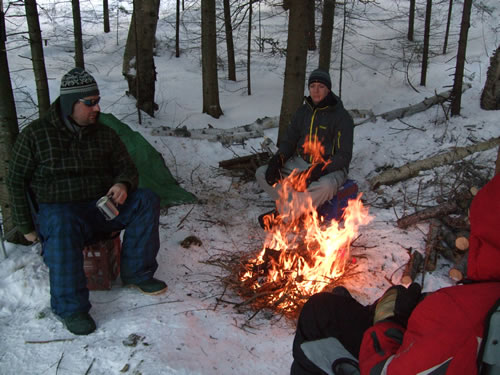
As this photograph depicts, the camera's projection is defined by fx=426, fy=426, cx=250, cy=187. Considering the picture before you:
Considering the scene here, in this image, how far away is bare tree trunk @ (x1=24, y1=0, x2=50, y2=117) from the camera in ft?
13.9

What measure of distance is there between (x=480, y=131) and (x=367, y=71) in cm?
717

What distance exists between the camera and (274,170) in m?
5.20

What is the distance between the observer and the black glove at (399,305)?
1965 mm

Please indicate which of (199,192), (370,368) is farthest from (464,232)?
(199,192)

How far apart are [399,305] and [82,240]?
2343 mm

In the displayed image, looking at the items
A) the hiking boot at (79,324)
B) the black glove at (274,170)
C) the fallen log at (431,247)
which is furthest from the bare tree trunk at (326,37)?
the hiking boot at (79,324)

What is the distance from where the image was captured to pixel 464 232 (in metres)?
4.17

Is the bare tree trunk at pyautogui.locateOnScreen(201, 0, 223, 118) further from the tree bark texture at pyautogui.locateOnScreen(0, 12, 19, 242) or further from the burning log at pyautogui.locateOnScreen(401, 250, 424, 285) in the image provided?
the burning log at pyautogui.locateOnScreen(401, 250, 424, 285)

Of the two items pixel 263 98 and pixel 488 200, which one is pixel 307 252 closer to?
pixel 488 200

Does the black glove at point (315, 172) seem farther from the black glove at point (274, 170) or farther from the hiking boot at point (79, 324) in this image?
the hiking boot at point (79, 324)

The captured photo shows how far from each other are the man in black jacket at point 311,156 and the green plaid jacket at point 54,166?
2046 mm

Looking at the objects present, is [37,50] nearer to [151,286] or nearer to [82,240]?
[82,240]

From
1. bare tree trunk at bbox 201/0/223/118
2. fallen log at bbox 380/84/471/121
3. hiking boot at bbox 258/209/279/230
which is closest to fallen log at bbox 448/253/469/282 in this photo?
hiking boot at bbox 258/209/279/230

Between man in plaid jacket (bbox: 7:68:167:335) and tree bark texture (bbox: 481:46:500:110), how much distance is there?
6839 millimetres
